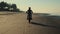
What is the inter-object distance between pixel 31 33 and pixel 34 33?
0.20 metres

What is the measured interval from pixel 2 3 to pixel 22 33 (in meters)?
124

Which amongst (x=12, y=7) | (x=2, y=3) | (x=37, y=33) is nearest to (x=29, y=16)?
(x=37, y=33)

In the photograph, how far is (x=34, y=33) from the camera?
13.4 metres

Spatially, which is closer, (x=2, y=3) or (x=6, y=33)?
(x=6, y=33)

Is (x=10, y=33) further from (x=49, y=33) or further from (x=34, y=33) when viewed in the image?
(x=49, y=33)

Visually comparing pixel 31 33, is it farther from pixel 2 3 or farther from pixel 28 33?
pixel 2 3

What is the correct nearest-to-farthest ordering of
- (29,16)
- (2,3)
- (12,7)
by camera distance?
(29,16)
(2,3)
(12,7)

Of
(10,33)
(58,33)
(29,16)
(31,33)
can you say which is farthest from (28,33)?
(29,16)

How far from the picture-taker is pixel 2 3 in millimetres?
135125

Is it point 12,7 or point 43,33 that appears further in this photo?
point 12,7

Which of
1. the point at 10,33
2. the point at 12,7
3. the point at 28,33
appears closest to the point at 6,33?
the point at 10,33

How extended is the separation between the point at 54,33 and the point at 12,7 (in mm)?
135617

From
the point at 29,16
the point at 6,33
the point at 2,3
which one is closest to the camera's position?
the point at 6,33

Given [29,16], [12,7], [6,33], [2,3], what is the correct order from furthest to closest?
[12,7] → [2,3] → [29,16] → [6,33]
